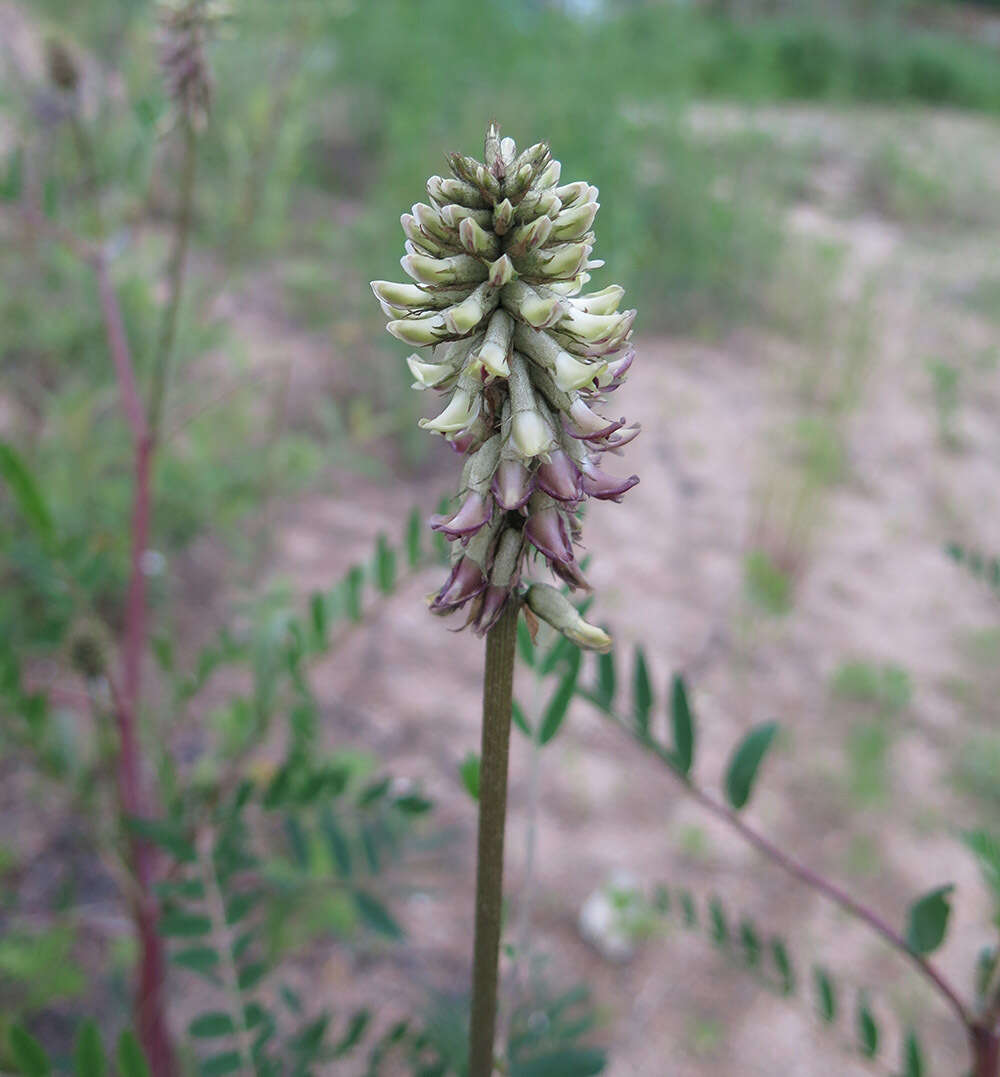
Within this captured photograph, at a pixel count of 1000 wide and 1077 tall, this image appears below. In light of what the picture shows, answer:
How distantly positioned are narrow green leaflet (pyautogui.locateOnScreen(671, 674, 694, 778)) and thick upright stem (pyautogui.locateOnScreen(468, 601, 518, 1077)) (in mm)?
398

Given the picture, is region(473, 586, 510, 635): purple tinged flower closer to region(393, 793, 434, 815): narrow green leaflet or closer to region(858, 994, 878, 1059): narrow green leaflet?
region(393, 793, 434, 815): narrow green leaflet

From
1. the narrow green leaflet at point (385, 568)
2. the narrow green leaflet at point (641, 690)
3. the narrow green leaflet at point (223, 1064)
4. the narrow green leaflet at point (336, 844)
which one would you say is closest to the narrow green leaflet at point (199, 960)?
the narrow green leaflet at point (223, 1064)

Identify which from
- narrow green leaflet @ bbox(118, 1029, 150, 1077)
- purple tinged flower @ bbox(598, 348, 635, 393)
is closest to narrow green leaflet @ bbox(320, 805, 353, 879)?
narrow green leaflet @ bbox(118, 1029, 150, 1077)

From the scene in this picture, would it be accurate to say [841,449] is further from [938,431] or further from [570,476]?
[570,476]

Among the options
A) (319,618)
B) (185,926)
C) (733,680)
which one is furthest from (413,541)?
(733,680)

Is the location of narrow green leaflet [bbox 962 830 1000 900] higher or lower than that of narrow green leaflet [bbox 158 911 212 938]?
higher

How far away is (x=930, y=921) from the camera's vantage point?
945mm

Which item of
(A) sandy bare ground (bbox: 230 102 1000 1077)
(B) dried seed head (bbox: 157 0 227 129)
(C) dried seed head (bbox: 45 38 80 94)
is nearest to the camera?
(B) dried seed head (bbox: 157 0 227 129)

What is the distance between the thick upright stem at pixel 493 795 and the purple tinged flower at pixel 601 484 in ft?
0.35

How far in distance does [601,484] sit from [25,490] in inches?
31.3

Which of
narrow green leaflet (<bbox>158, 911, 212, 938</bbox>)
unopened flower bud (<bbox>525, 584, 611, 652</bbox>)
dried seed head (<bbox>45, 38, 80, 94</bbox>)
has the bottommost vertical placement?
narrow green leaflet (<bbox>158, 911, 212, 938</bbox>)

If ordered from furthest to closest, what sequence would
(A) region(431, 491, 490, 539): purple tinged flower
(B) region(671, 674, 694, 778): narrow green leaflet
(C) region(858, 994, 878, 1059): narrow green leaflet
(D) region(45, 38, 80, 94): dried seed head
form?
(D) region(45, 38, 80, 94): dried seed head → (C) region(858, 994, 878, 1059): narrow green leaflet → (B) region(671, 674, 694, 778): narrow green leaflet → (A) region(431, 491, 490, 539): purple tinged flower

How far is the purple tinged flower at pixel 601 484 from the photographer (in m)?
0.71

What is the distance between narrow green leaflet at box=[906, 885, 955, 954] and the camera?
931 millimetres
